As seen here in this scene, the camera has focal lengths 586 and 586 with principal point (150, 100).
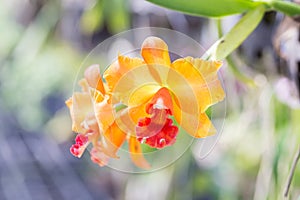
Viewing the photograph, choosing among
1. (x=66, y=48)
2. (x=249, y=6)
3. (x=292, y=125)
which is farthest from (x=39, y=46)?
(x=249, y=6)

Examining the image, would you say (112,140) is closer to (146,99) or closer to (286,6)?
(146,99)

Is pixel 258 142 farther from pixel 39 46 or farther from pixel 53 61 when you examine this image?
pixel 53 61

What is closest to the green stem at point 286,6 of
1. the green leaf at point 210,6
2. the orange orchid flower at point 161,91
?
the green leaf at point 210,6

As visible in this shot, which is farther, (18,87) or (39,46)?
(18,87)

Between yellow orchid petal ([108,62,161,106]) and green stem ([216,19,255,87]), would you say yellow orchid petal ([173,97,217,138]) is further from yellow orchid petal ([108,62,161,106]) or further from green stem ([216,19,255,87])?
green stem ([216,19,255,87])

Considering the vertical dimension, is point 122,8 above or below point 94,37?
above

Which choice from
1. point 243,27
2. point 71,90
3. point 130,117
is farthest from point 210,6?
point 71,90
